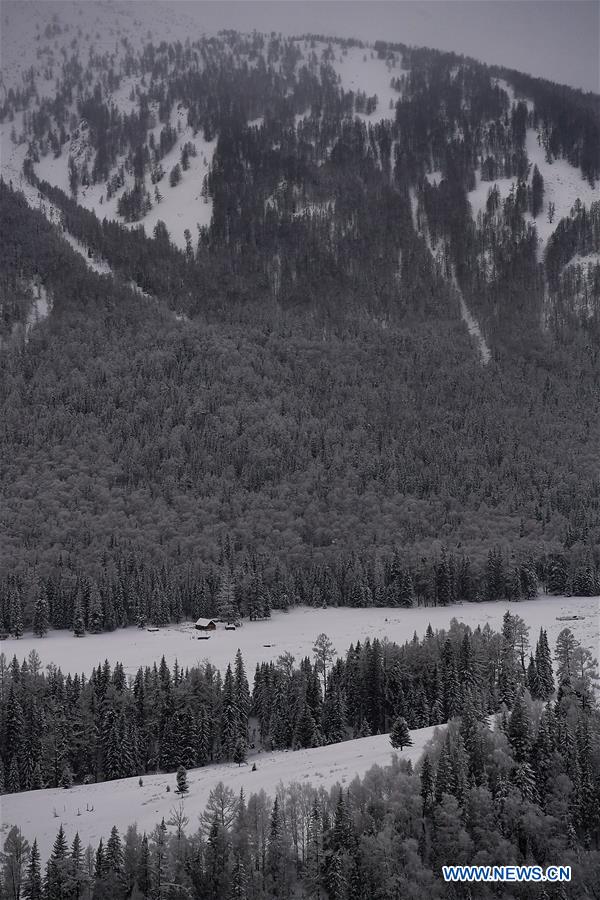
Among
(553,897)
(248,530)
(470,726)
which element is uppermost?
(248,530)

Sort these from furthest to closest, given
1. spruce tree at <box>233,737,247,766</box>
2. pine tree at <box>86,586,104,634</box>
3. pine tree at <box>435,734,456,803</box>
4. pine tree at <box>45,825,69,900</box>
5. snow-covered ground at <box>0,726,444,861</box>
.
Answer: pine tree at <box>86,586,104,634</box>, spruce tree at <box>233,737,247,766</box>, snow-covered ground at <box>0,726,444,861</box>, pine tree at <box>435,734,456,803</box>, pine tree at <box>45,825,69,900</box>

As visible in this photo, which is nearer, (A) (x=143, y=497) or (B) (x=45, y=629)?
(B) (x=45, y=629)

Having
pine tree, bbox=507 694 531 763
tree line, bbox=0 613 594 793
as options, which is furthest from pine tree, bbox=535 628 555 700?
pine tree, bbox=507 694 531 763

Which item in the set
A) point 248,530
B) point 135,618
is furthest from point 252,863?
point 248,530

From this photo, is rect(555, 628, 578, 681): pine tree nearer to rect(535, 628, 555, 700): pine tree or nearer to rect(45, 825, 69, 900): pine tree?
rect(535, 628, 555, 700): pine tree

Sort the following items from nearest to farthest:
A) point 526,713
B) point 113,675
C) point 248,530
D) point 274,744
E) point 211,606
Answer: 1. point 526,713
2. point 274,744
3. point 113,675
4. point 211,606
5. point 248,530

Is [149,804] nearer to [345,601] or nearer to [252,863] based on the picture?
[252,863]

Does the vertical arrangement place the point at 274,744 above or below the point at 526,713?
below
